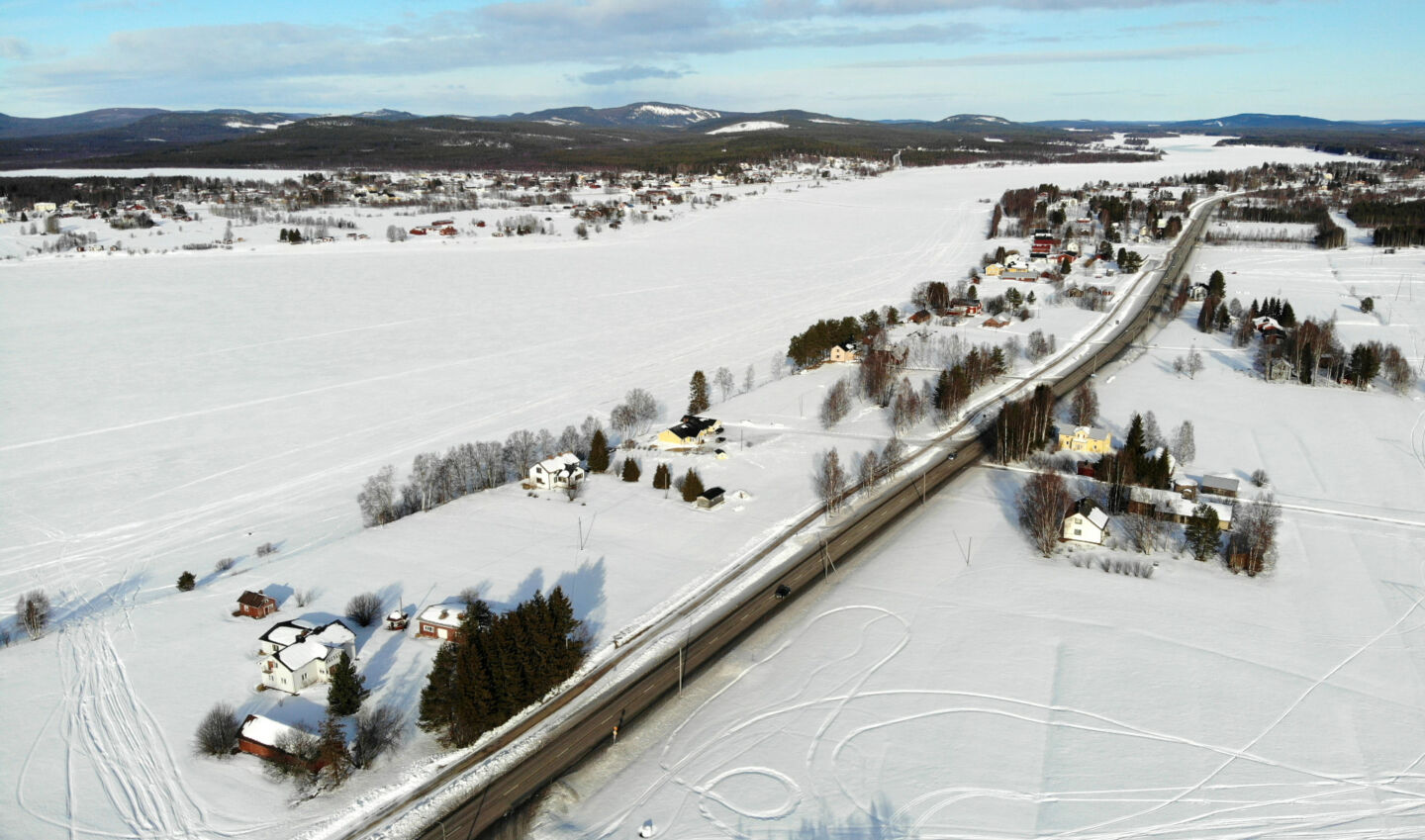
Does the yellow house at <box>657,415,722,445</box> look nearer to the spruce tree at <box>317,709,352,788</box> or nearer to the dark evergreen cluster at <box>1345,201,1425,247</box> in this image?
the spruce tree at <box>317,709,352,788</box>

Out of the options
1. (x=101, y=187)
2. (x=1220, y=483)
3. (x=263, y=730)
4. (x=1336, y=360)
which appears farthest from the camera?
(x=101, y=187)

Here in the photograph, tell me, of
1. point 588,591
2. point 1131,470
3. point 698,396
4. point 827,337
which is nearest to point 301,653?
point 588,591

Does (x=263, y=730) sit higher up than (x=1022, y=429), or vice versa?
(x=1022, y=429)

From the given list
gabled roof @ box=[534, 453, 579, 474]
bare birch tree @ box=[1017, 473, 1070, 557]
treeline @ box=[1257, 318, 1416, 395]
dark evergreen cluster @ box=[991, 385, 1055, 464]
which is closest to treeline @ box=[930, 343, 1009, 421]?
dark evergreen cluster @ box=[991, 385, 1055, 464]

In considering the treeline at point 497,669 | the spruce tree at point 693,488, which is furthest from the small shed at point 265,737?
the spruce tree at point 693,488

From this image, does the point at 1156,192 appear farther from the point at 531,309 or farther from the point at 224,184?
the point at 224,184

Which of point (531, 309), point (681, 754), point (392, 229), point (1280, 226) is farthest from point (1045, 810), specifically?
point (1280, 226)

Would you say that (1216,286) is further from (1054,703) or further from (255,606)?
(255,606)

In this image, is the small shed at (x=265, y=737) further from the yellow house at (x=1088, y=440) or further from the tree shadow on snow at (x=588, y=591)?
the yellow house at (x=1088, y=440)
